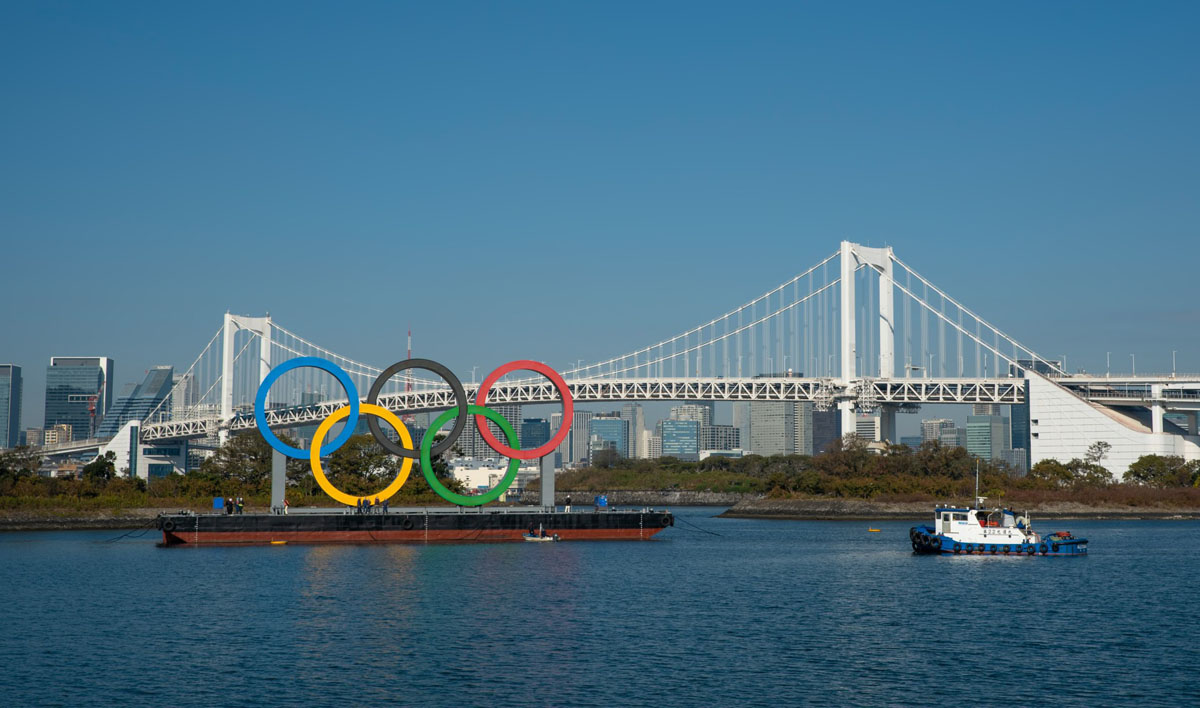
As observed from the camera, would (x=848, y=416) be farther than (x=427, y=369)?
Yes

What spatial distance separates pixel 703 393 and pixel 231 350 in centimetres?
3614

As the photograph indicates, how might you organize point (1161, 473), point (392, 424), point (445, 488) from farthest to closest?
1. point (1161, 473)
2. point (445, 488)
3. point (392, 424)

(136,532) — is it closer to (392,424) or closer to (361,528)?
(361,528)

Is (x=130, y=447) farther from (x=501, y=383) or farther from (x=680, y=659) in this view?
(x=680, y=659)

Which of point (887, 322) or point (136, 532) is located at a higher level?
point (887, 322)

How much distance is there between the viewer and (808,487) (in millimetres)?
73875

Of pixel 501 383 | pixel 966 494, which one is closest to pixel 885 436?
pixel 966 494

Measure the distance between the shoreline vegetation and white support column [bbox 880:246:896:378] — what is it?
5382 mm

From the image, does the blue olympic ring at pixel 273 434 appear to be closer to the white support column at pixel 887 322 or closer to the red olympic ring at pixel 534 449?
the red olympic ring at pixel 534 449

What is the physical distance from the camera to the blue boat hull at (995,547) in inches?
1645

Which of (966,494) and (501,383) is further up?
(501,383)

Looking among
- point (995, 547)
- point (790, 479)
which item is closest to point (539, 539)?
point (995, 547)

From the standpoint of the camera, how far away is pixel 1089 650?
22.4 m

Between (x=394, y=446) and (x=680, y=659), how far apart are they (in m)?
25.6
